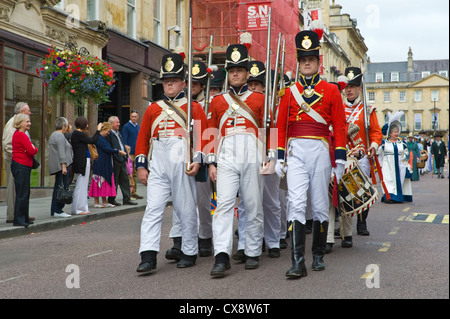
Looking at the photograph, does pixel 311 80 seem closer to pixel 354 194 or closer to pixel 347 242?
pixel 354 194

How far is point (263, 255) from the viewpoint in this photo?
277 inches

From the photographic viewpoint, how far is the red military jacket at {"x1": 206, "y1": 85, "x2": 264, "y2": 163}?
625cm

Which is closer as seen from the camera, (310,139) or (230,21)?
(310,139)

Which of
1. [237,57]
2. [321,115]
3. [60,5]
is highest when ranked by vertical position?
[60,5]

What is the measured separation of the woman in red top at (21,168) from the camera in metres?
9.76

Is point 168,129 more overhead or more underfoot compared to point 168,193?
more overhead

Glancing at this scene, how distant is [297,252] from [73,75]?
8489mm

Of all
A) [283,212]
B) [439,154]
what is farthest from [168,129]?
[439,154]

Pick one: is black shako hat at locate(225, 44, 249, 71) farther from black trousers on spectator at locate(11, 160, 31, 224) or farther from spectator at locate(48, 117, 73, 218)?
spectator at locate(48, 117, 73, 218)

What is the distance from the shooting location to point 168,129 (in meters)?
6.27

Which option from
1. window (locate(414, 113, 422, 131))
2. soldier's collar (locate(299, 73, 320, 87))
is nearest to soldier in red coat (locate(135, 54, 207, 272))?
soldier's collar (locate(299, 73, 320, 87))

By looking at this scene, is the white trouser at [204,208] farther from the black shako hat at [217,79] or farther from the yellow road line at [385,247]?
the yellow road line at [385,247]

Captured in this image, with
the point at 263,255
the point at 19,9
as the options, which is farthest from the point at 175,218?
the point at 19,9

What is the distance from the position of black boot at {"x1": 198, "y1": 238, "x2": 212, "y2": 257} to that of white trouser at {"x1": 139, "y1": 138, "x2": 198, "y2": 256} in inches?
25.8
